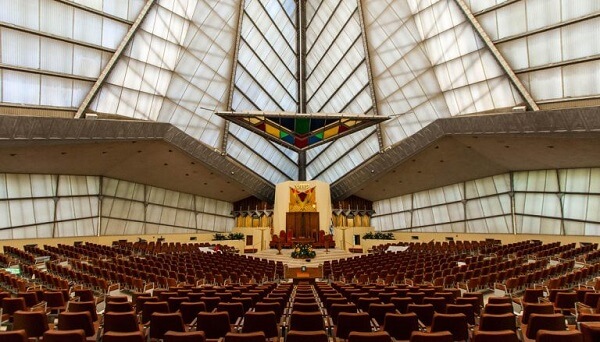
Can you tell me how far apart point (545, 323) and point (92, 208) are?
32.2 meters

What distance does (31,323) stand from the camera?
5.87 meters

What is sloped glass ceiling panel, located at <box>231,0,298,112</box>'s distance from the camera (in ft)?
110

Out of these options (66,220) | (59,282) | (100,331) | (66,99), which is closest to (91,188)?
(66,220)

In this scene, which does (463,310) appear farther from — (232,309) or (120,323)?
(120,323)

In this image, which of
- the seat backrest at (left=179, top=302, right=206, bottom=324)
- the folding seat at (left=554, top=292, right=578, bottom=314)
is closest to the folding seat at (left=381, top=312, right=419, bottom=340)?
the seat backrest at (left=179, top=302, right=206, bottom=324)

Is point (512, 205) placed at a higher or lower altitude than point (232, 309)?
higher

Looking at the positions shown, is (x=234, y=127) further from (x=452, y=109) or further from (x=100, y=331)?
(x=100, y=331)

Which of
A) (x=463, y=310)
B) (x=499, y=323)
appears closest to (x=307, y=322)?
(x=499, y=323)

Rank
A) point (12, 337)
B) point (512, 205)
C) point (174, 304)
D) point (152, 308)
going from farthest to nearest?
point (512, 205) < point (174, 304) < point (152, 308) < point (12, 337)

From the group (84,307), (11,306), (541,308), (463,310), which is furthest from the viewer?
(11,306)

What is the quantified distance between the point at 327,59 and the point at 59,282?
1179 inches

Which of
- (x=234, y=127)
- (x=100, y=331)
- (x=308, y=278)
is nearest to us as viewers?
(x=100, y=331)

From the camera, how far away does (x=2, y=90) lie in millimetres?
21141

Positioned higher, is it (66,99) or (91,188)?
(66,99)
